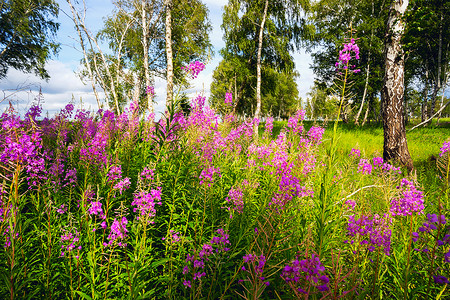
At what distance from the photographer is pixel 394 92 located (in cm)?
601

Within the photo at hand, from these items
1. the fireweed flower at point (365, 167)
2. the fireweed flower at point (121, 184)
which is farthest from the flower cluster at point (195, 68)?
the fireweed flower at point (365, 167)

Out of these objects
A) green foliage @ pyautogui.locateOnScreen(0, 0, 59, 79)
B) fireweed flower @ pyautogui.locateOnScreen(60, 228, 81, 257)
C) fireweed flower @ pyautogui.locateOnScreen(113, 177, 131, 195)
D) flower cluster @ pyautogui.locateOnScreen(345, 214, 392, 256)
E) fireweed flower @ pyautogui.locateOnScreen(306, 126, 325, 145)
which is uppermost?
green foliage @ pyautogui.locateOnScreen(0, 0, 59, 79)

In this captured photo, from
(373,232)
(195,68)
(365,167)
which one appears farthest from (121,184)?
(365,167)

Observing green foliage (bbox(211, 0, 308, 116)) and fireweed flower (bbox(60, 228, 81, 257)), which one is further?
green foliage (bbox(211, 0, 308, 116))

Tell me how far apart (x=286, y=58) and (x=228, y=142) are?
42.7ft

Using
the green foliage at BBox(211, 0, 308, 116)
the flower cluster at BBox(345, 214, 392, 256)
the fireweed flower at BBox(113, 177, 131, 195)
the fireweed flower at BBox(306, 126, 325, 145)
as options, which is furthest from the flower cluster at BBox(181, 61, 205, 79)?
the green foliage at BBox(211, 0, 308, 116)

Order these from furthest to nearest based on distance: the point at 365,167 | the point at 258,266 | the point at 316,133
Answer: the point at 316,133
the point at 365,167
the point at 258,266

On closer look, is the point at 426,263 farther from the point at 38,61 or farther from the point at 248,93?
the point at 38,61

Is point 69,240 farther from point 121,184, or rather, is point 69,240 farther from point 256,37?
point 256,37

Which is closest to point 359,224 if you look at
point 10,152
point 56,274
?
point 56,274

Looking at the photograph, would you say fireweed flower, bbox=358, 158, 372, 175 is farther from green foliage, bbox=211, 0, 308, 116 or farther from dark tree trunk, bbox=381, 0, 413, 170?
green foliage, bbox=211, 0, 308, 116

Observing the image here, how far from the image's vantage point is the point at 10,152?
1.66 metres

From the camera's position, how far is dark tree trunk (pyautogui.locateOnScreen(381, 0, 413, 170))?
5891 millimetres

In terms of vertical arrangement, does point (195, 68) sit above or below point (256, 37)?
below
